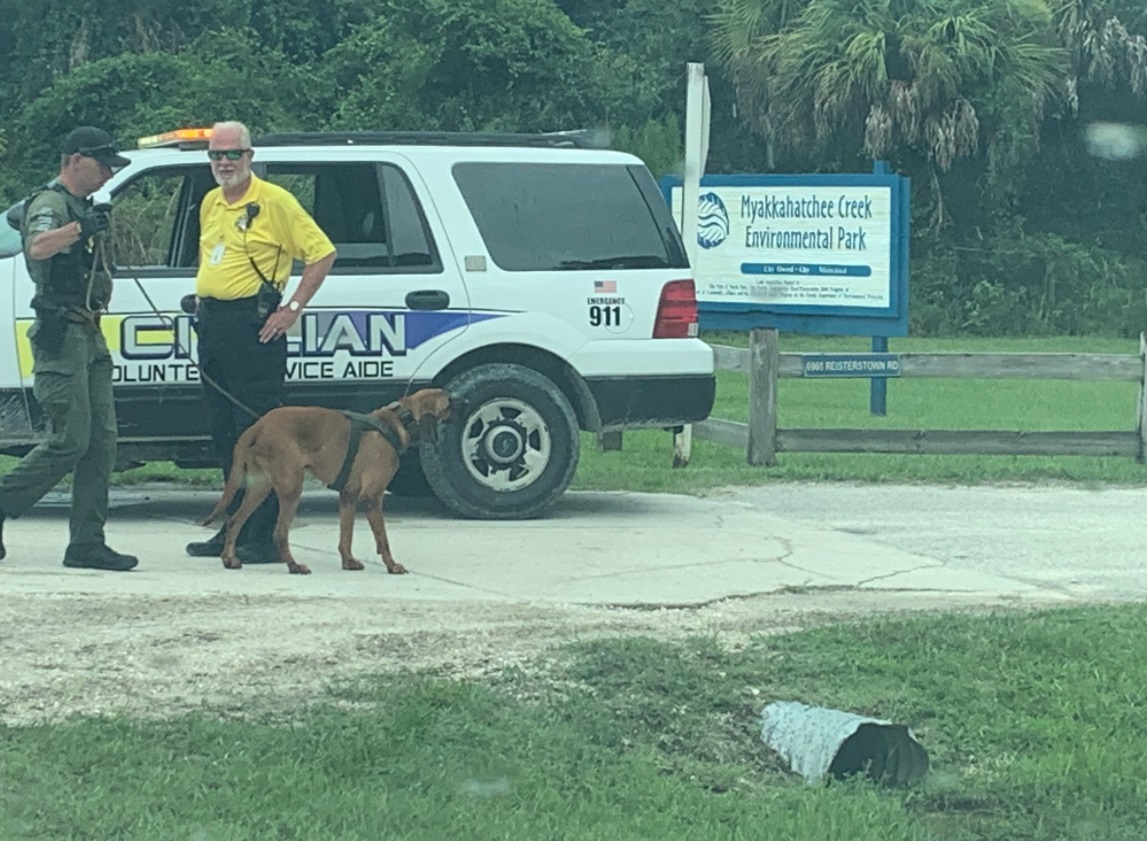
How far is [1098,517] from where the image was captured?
36.8 feet

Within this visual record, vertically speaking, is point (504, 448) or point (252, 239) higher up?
point (252, 239)

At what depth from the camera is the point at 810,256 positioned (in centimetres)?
1820

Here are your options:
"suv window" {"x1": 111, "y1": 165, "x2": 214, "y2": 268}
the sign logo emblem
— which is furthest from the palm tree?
"suv window" {"x1": 111, "y1": 165, "x2": 214, "y2": 268}

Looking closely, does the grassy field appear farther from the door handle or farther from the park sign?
the park sign

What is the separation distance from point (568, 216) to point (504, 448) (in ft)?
4.21

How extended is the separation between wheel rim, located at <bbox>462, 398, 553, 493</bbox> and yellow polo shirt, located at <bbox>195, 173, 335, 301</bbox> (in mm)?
1869

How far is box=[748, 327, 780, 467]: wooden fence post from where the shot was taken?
44.0ft

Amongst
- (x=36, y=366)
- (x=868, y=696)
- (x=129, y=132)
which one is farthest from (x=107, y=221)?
(x=129, y=132)

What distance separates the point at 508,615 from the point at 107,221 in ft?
7.95

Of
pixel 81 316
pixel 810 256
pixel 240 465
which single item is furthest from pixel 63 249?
pixel 810 256

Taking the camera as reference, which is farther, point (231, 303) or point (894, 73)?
point (894, 73)

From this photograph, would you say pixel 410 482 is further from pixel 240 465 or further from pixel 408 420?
pixel 240 465

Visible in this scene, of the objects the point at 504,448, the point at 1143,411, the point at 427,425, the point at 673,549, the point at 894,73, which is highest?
the point at 894,73

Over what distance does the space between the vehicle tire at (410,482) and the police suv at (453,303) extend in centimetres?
16
